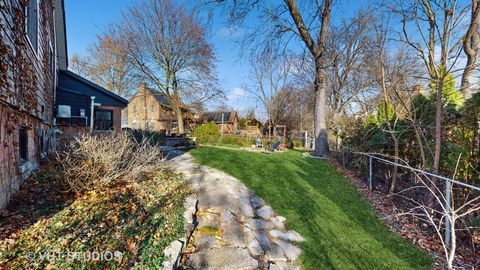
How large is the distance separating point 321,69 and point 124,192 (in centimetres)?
927

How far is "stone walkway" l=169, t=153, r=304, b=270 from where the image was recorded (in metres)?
2.61

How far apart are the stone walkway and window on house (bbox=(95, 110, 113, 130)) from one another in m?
9.78

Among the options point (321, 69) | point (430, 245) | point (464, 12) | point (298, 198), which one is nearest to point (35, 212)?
point (298, 198)

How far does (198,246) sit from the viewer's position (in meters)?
2.82

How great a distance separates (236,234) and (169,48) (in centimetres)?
1750

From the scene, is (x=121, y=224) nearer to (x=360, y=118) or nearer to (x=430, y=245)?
(x=430, y=245)

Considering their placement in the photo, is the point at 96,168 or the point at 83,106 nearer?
the point at 96,168

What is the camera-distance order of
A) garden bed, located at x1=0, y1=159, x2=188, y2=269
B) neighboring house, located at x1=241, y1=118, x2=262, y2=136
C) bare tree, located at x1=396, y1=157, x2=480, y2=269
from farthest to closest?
neighboring house, located at x1=241, y1=118, x2=262, y2=136, garden bed, located at x1=0, y1=159, x2=188, y2=269, bare tree, located at x1=396, y1=157, x2=480, y2=269

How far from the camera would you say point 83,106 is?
440 inches

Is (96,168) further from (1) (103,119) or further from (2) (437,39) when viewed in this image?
(1) (103,119)

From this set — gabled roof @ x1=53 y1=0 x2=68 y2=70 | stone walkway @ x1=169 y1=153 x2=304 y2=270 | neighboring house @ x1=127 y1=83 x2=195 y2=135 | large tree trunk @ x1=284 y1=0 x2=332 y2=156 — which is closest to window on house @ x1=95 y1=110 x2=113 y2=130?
gabled roof @ x1=53 y1=0 x2=68 y2=70

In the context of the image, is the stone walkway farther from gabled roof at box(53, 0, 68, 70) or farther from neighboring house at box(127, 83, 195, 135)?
neighboring house at box(127, 83, 195, 135)

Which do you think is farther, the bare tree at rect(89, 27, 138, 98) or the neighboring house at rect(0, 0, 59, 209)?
the bare tree at rect(89, 27, 138, 98)

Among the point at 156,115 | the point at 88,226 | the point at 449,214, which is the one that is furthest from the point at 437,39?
the point at 156,115
